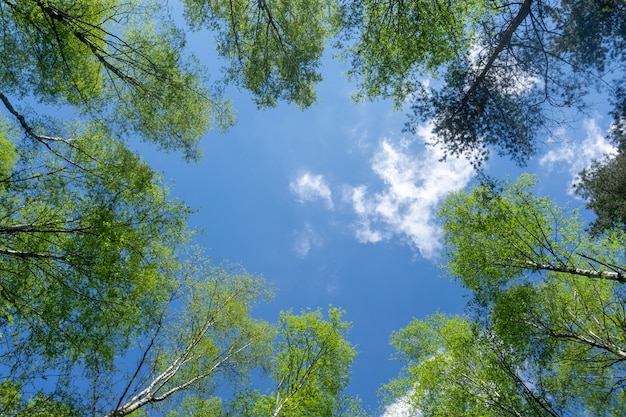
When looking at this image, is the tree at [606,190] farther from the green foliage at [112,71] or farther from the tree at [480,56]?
the green foliage at [112,71]

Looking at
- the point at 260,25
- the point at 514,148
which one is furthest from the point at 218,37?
the point at 514,148

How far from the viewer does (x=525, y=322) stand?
9.91m

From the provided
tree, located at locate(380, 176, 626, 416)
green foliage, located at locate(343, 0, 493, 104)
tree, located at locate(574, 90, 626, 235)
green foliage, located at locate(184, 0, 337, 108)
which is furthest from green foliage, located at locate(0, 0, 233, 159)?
tree, located at locate(574, 90, 626, 235)

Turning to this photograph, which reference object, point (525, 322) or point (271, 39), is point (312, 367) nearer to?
point (525, 322)

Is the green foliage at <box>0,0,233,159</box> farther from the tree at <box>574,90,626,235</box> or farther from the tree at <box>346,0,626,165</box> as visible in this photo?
the tree at <box>574,90,626,235</box>

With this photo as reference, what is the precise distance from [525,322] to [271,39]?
10.5m

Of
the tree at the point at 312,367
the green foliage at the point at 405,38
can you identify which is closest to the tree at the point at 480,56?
the green foliage at the point at 405,38

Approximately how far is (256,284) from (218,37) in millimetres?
8242

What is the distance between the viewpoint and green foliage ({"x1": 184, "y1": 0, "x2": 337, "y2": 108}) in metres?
10.9

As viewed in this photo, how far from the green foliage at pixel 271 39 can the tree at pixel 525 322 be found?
6509 millimetres

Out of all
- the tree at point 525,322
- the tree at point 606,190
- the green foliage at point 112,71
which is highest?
the green foliage at point 112,71

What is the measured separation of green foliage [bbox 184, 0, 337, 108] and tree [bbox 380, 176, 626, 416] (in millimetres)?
6509

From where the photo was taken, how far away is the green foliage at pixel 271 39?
1094cm

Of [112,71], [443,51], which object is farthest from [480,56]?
[112,71]
